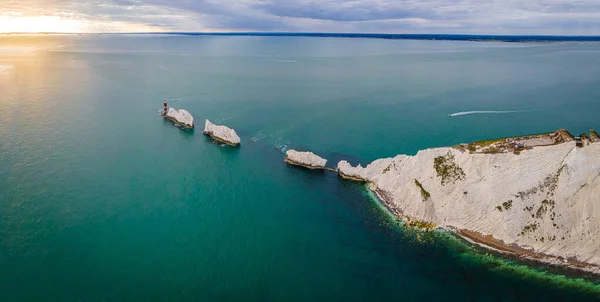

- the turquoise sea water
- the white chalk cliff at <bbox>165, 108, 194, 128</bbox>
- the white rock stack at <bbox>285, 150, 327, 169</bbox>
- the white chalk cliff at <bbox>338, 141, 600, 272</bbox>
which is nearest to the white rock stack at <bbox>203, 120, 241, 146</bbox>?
the turquoise sea water

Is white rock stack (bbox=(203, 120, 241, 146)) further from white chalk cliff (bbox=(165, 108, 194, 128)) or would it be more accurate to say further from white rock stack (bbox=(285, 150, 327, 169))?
white rock stack (bbox=(285, 150, 327, 169))

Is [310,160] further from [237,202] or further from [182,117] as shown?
[182,117]

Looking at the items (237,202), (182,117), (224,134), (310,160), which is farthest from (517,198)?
(182,117)

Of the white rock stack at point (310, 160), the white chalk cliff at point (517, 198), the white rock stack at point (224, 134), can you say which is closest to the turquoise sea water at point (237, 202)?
the white rock stack at point (310, 160)

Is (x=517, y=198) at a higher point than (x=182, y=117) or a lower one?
higher

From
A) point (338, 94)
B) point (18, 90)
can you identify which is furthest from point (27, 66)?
point (338, 94)

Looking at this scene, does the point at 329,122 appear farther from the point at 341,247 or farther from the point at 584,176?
the point at 584,176
